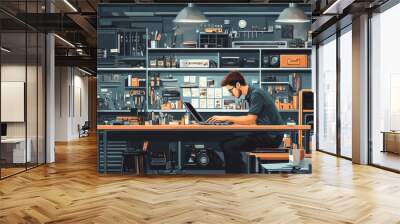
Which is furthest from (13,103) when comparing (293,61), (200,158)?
(293,61)

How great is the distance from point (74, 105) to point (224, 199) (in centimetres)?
1529

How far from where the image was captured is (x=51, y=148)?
9656mm

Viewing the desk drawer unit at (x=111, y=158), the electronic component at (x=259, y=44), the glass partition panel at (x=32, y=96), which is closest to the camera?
the desk drawer unit at (x=111, y=158)

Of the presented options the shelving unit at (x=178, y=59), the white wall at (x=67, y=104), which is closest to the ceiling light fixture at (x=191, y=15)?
the shelving unit at (x=178, y=59)

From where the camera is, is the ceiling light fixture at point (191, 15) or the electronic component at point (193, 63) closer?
the ceiling light fixture at point (191, 15)

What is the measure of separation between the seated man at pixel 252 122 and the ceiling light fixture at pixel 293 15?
4.27 feet

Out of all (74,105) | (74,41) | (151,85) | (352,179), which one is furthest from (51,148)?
(74,105)

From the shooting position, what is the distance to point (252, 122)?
7.62 meters

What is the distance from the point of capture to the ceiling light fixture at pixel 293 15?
7.50m

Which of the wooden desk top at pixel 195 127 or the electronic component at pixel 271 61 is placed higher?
the electronic component at pixel 271 61

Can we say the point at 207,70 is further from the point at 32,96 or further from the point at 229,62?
the point at 32,96

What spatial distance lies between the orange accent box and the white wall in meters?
12.3

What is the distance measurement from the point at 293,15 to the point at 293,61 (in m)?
0.82

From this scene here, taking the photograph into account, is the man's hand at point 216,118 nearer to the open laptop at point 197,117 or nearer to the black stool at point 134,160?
the open laptop at point 197,117
